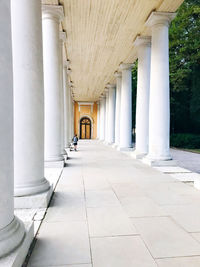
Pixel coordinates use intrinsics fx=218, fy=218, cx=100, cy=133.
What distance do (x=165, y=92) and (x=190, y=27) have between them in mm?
42208

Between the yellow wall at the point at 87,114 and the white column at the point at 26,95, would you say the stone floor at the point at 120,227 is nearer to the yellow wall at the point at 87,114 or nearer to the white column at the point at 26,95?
the white column at the point at 26,95

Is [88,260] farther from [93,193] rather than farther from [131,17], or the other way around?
[131,17]

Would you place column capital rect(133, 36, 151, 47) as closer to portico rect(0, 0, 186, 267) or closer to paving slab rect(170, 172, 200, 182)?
portico rect(0, 0, 186, 267)

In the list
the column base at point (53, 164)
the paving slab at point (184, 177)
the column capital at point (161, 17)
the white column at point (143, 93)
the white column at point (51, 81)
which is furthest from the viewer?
the white column at point (143, 93)

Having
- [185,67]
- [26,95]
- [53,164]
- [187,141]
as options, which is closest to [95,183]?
[53,164]

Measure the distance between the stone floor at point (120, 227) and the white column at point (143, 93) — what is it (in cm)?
1392

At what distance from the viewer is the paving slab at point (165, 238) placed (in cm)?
627

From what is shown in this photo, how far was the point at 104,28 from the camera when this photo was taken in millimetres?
25516

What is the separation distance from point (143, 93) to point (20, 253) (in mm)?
23711

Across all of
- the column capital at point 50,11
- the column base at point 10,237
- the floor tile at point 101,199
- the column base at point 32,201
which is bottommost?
the floor tile at point 101,199

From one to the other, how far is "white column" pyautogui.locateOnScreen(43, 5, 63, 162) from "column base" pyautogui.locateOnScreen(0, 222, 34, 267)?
12369mm

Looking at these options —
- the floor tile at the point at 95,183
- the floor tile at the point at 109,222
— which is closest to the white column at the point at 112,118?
the floor tile at the point at 95,183

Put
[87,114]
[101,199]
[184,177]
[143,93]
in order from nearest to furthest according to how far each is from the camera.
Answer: [101,199], [184,177], [143,93], [87,114]

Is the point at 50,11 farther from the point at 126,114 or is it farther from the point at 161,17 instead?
the point at 126,114
